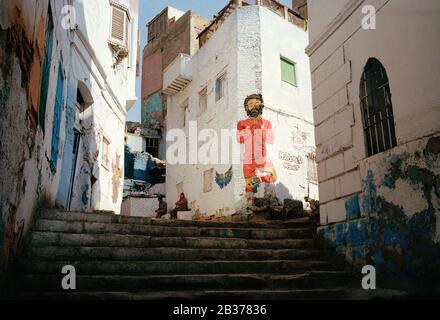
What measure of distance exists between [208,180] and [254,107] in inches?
140

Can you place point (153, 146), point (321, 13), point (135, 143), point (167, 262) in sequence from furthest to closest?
point (153, 146) → point (135, 143) → point (321, 13) → point (167, 262)

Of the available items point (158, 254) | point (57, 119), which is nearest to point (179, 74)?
point (57, 119)

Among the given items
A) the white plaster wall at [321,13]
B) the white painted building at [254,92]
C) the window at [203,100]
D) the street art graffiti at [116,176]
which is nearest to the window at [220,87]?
the white painted building at [254,92]

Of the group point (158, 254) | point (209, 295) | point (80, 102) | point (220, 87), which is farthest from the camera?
point (220, 87)

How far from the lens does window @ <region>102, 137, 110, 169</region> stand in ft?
40.2

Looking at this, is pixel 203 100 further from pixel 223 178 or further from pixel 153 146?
pixel 153 146

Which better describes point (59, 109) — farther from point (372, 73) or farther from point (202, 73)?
point (202, 73)

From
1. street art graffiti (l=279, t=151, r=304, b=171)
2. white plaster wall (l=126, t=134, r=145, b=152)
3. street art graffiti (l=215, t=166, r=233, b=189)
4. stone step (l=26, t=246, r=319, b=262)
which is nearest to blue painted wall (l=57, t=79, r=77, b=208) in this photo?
stone step (l=26, t=246, r=319, b=262)

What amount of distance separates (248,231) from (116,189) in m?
7.95

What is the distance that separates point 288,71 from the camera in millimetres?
15789

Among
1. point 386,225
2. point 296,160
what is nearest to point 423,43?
point 386,225

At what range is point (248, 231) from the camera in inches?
267
